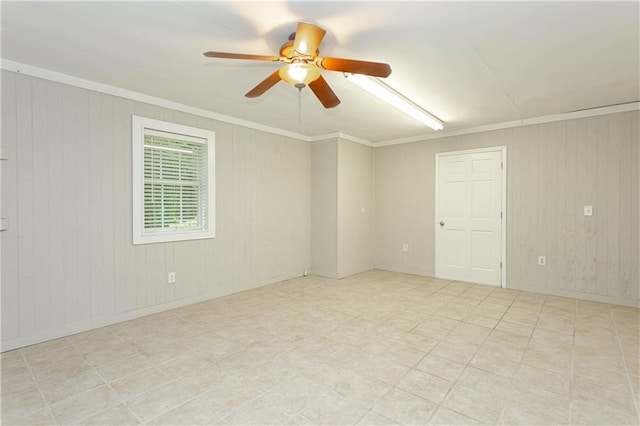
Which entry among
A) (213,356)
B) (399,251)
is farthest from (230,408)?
(399,251)

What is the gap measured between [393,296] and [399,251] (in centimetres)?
170

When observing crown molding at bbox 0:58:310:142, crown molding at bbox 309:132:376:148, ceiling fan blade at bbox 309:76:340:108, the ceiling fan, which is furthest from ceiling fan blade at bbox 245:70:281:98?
crown molding at bbox 309:132:376:148

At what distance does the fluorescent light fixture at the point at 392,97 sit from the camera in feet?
9.82

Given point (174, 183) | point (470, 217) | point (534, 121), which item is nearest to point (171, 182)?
point (174, 183)

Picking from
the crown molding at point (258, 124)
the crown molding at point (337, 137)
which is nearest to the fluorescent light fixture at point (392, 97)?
the crown molding at point (258, 124)

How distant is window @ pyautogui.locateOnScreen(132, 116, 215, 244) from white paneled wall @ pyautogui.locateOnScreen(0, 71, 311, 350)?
0.09 metres

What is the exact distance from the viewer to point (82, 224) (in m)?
3.17

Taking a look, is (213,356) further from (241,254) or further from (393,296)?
(393,296)

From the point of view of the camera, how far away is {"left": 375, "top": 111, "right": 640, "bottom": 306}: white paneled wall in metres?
3.98

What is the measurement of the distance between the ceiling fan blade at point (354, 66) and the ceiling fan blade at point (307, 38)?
12 centimetres

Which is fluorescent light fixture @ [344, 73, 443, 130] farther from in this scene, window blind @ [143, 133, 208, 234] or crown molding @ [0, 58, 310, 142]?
window blind @ [143, 133, 208, 234]

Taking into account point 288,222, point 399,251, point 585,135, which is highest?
point 585,135

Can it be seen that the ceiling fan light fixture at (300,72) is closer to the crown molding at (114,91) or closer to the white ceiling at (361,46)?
the white ceiling at (361,46)

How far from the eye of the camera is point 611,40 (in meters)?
2.40
